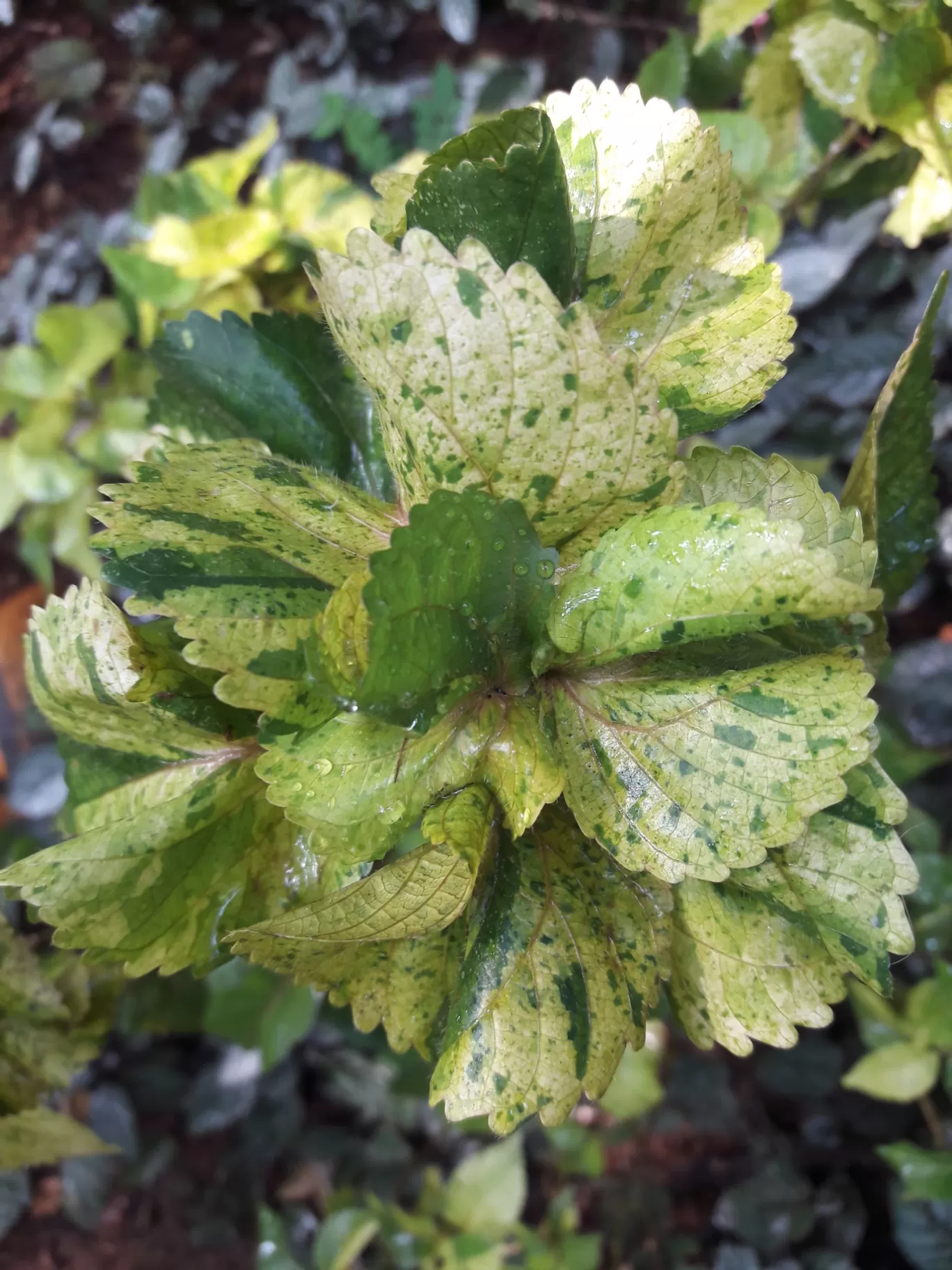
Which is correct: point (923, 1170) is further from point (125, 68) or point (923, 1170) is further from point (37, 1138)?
point (125, 68)

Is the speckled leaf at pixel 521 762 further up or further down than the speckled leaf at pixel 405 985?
further up

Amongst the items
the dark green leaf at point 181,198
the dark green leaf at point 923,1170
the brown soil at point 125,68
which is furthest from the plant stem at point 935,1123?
the brown soil at point 125,68

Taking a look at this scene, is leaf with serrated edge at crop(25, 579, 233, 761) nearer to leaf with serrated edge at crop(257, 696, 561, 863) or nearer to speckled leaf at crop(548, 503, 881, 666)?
leaf with serrated edge at crop(257, 696, 561, 863)

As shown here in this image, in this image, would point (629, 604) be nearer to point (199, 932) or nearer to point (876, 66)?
point (199, 932)

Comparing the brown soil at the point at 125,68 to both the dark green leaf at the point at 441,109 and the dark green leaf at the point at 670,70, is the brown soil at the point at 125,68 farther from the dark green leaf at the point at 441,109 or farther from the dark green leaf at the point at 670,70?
the dark green leaf at the point at 670,70

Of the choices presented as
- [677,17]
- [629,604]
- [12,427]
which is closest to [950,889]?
[629,604]

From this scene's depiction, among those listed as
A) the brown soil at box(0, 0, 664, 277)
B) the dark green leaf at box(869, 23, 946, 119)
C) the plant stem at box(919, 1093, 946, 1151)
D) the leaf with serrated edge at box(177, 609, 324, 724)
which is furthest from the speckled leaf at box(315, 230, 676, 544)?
the brown soil at box(0, 0, 664, 277)

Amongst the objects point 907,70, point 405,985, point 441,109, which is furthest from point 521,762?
point 441,109
